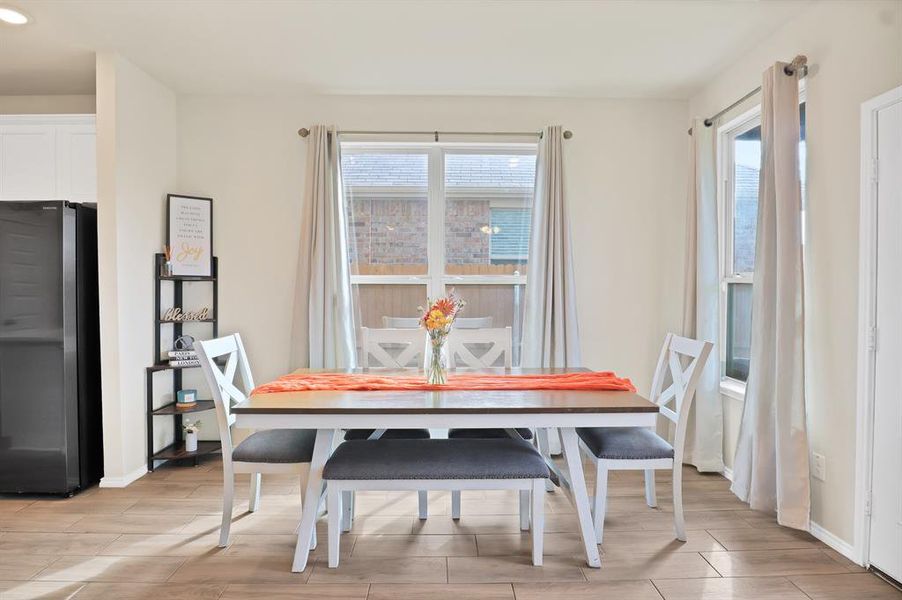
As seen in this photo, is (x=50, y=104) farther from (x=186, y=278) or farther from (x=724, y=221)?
(x=724, y=221)

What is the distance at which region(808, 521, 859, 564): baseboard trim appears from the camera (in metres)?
2.35

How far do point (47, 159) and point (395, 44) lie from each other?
2.41 metres

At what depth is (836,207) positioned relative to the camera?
246 cm

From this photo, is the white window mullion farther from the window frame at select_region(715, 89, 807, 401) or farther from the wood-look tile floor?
the window frame at select_region(715, 89, 807, 401)

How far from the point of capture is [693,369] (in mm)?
2482

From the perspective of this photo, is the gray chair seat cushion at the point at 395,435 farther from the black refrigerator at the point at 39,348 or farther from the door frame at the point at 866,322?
the door frame at the point at 866,322

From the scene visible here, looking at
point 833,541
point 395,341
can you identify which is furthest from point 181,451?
point 833,541

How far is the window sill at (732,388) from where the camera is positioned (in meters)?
3.25

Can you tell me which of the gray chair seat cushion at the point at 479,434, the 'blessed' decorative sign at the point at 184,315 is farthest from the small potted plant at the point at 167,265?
the gray chair seat cushion at the point at 479,434

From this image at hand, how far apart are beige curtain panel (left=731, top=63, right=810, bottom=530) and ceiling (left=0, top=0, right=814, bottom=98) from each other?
0.60 meters

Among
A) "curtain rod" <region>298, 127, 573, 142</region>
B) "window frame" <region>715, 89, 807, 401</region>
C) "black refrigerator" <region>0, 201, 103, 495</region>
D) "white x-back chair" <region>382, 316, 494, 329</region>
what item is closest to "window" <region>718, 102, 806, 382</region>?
"window frame" <region>715, 89, 807, 401</region>

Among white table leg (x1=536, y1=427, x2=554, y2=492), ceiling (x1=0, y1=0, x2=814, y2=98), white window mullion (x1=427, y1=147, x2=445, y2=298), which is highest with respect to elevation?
ceiling (x1=0, y1=0, x2=814, y2=98)

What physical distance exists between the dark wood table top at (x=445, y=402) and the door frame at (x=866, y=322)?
0.94 m

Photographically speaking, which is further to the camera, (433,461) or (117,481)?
(117,481)
